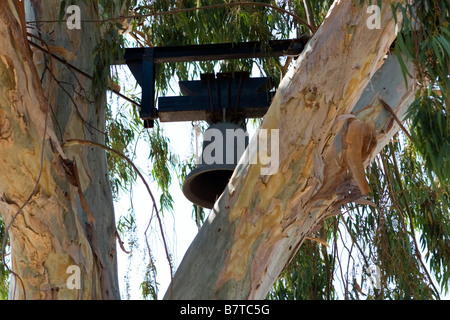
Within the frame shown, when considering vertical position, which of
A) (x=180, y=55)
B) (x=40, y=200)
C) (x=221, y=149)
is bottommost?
(x=40, y=200)

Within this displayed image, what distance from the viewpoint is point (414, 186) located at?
4.25 metres

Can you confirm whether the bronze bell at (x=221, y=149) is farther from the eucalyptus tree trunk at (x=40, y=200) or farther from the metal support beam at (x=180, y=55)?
the eucalyptus tree trunk at (x=40, y=200)

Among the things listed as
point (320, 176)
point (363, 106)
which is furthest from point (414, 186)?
point (320, 176)

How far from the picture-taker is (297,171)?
231 cm

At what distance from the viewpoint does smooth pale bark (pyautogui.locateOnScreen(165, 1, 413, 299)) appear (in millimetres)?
2277

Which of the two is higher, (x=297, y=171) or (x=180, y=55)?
(x=180, y=55)

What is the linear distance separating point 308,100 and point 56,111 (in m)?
0.91

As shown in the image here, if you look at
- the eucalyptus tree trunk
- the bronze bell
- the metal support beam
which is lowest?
the eucalyptus tree trunk

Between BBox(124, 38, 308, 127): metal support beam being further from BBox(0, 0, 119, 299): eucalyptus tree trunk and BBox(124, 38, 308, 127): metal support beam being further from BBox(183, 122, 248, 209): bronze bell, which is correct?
BBox(0, 0, 119, 299): eucalyptus tree trunk

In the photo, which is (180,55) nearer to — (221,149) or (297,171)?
(221,149)

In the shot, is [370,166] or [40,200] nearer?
[40,200]

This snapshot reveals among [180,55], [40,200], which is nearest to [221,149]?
[180,55]

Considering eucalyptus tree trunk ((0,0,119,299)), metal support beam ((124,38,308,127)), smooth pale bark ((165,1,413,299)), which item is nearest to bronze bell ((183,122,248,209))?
metal support beam ((124,38,308,127))

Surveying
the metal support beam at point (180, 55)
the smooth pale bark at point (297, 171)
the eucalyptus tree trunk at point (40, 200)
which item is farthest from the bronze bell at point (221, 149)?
the eucalyptus tree trunk at point (40, 200)
